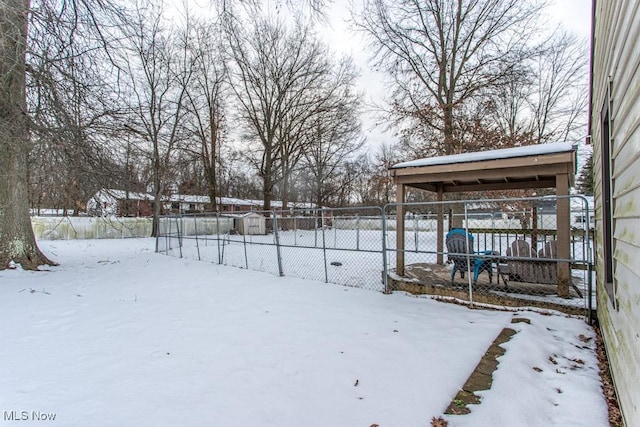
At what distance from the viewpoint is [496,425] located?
77.6 inches

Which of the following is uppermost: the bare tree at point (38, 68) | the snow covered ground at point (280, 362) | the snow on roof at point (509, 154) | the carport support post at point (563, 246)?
the bare tree at point (38, 68)

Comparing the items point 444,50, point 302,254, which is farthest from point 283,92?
point 302,254

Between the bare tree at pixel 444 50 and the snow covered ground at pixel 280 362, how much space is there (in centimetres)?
936

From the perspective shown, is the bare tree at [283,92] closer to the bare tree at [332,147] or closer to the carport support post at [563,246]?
the bare tree at [332,147]

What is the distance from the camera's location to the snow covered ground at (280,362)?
2.14 metres

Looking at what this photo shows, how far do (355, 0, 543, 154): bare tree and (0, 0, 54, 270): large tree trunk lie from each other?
1080 cm

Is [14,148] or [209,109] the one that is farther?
[209,109]

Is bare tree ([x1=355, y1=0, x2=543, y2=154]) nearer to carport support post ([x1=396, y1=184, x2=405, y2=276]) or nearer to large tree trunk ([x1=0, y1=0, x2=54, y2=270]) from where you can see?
carport support post ([x1=396, y1=184, x2=405, y2=276])

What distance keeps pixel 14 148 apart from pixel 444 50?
13502mm

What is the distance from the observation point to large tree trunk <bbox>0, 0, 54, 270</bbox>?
455cm

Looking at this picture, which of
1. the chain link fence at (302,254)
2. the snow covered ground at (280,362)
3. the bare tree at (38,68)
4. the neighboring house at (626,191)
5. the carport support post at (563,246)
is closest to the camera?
the neighboring house at (626,191)

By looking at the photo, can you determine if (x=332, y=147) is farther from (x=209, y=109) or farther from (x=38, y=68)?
(x=38, y=68)

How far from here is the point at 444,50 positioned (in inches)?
512

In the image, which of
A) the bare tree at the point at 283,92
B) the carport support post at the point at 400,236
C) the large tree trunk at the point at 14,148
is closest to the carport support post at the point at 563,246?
the carport support post at the point at 400,236
